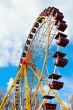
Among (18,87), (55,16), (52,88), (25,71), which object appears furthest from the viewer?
(18,87)

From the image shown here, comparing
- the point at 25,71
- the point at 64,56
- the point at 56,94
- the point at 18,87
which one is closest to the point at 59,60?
the point at 64,56

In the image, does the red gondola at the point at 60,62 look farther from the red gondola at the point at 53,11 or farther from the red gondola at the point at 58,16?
the red gondola at the point at 53,11

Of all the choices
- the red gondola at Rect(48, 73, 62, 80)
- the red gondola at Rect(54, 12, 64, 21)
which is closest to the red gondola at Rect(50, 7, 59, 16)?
the red gondola at Rect(54, 12, 64, 21)

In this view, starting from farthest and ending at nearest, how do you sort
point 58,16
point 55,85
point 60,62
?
1. point 58,16
2. point 60,62
3. point 55,85

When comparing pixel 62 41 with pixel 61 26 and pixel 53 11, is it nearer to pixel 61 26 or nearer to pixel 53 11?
pixel 61 26

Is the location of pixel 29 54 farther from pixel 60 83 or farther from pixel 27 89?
pixel 60 83

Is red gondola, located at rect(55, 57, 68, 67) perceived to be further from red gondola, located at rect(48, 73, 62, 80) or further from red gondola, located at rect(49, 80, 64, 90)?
red gondola, located at rect(49, 80, 64, 90)

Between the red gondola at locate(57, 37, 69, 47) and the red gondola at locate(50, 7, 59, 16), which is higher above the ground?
the red gondola at locate(50, 7, 59, 16)

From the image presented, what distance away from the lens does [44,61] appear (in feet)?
136

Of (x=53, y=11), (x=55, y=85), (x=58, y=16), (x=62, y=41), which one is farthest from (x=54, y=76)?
(x=53, y=11)

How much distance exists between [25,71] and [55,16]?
30.0ft

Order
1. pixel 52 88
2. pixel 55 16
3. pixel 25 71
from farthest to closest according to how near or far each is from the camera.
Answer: pixel 25 71 < pixel 55 16 < pixel 52 88

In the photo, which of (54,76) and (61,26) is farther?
(61,26)

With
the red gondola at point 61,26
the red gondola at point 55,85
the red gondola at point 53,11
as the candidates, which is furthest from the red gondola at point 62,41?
the red gondola at point 55,85
